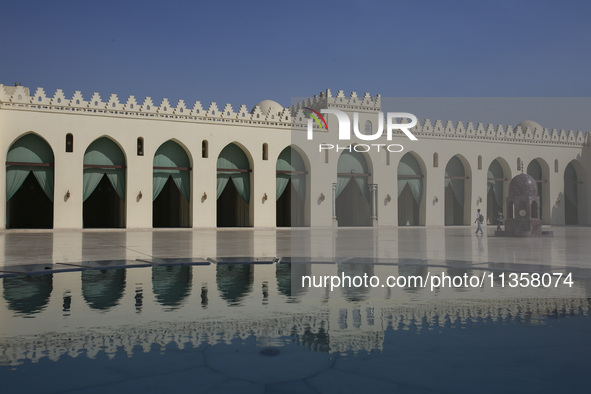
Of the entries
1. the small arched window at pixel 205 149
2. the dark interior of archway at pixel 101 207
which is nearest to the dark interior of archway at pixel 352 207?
the small arched window at pixel 205 149

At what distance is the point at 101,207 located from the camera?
2805 cm

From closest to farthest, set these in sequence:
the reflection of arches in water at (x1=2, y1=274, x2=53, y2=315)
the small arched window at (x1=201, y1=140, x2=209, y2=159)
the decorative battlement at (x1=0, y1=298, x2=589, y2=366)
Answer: the decorative battlement at (x1=0, y1=298, x2=589, y2=366) < the reflection of arches in water at (x1=2, y1=274, x2=53, y2=315) < the small arched window at (x1=201, y1=140, x2=209, y2=159)

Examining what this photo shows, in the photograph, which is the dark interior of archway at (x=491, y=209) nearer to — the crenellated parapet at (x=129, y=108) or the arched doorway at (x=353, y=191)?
the arched doorway at (x=353, y=191)

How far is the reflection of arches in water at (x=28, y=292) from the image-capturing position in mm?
5629

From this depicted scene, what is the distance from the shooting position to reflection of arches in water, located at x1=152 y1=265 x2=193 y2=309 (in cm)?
612

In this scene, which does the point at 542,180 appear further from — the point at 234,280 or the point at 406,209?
the point at 234,280

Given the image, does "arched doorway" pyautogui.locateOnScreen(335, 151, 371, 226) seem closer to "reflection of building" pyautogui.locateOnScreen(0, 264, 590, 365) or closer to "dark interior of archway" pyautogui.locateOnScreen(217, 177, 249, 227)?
"dark interior of archway" pyautogui.locateOnScreen(217, 177, 249, 227)

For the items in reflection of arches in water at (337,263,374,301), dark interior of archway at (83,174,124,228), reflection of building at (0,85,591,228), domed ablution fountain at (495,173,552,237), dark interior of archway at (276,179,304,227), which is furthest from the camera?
dark interior of archway at (276,179,304,227)

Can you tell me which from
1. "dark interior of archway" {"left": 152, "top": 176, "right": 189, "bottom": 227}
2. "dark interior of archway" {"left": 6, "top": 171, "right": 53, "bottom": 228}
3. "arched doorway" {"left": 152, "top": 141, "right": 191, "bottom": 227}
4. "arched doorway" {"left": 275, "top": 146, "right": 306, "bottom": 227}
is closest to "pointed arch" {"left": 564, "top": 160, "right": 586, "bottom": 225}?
"arched doorway" {"left": 275, "top": 146, "right": 306, "bottom": 227}

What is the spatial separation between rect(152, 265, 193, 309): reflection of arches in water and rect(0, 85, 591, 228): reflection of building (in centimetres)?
1640

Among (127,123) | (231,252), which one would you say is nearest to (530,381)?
(231,252)

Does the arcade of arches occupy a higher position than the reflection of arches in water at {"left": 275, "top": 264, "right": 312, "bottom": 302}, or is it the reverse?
the arcade of arches

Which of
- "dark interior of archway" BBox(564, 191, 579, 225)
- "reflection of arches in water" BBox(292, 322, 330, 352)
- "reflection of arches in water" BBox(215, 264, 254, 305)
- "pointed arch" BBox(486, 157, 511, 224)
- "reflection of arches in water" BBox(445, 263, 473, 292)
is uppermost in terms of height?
"pointed arch" BBox(486, 157, 511, 224)

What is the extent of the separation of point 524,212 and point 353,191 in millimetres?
13184
